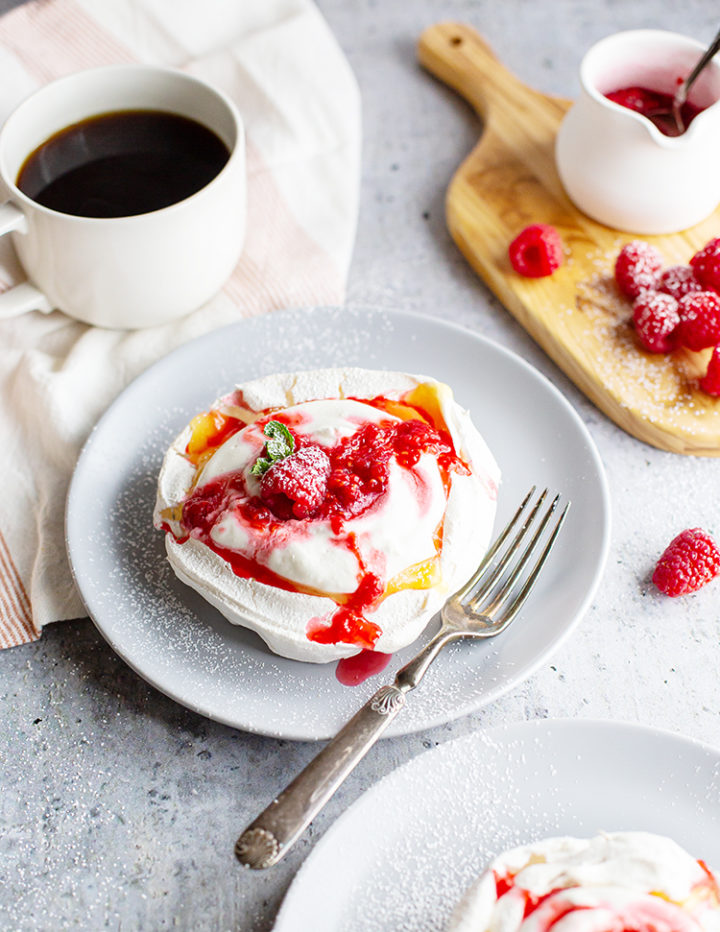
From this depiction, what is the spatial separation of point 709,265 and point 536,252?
0.31m

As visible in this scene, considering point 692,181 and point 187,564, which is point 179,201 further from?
point 692,181

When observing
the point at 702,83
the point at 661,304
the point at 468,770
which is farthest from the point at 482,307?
the point at 468,770

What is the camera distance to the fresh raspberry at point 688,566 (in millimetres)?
1348

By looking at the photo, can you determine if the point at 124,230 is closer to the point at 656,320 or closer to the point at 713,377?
the point at 656,320

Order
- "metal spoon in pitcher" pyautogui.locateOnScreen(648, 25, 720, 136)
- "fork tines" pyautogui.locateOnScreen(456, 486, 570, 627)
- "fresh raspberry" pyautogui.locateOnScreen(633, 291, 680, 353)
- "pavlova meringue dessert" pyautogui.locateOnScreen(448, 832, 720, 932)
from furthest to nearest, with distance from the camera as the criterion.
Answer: "metal spoon in pitcher" pyautogui.locateOnScreen(648, 25, 720, 136) → "fresh raspberry" pyautogui.locateOnScreen(633, 291, 680, 353) → "fork tines" pyautogui.locateOnScreen(456, 486, 570, 627) → "pavlova meringue dessert" pyautogui.locateOnScreen(448, 832, 720, 932)

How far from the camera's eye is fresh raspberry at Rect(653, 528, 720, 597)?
4.42 feet

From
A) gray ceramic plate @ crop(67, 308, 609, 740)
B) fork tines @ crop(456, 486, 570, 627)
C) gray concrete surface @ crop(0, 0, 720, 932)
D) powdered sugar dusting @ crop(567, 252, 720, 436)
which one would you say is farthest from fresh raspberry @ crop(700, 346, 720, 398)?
fork tines @ crop(456, 486, 570, 627)

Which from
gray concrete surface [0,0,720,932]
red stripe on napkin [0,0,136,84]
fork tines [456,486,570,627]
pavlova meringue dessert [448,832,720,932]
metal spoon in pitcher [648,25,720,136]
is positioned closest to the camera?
pavlova meringue dessert [448,832,720,932]

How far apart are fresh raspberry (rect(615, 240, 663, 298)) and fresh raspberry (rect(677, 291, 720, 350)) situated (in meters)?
0.09

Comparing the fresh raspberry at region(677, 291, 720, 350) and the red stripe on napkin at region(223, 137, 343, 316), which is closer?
the fresh raspberry at region(677, 291, 720, 350)

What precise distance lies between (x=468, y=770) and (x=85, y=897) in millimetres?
492

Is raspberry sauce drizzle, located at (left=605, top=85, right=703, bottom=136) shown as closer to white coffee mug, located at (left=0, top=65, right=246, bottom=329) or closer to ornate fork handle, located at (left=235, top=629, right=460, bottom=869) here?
white coffee mug, located at (left=0, top=65, right=246, bottom=329)

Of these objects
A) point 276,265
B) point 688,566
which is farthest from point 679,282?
point 276,265

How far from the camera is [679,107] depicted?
1718 millimetres
